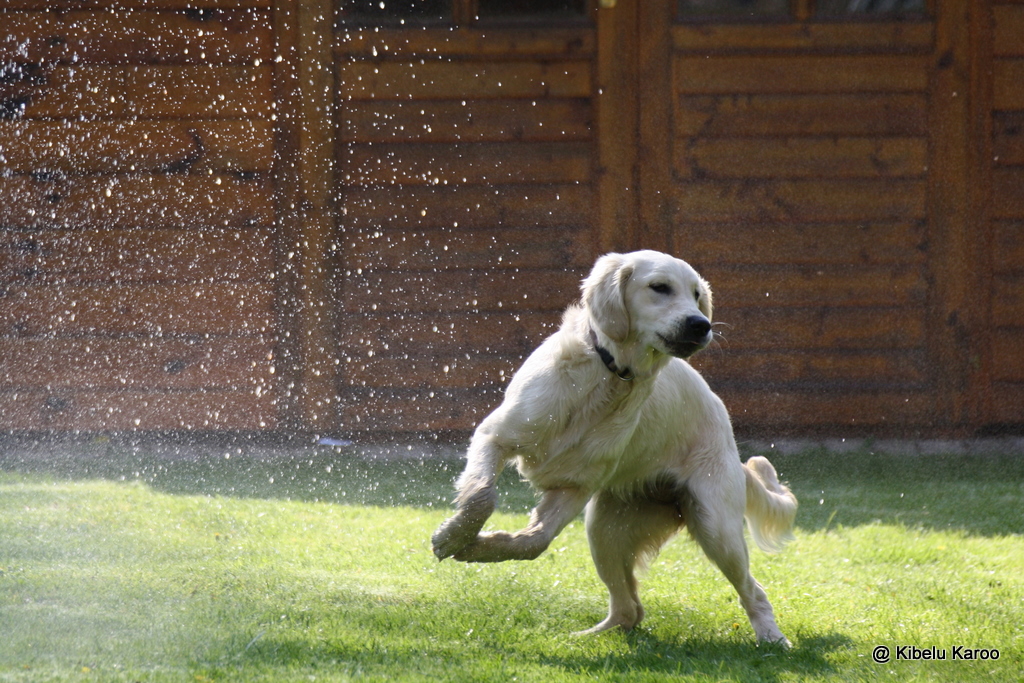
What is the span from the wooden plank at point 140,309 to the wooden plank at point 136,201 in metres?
0.45

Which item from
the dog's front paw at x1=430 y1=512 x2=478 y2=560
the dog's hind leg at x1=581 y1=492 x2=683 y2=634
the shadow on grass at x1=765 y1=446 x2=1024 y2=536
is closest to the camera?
the dog's front paw at x1=430 y1=512 x2=478 y2=560

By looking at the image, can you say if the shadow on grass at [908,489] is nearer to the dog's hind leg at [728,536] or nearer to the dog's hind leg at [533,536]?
the dog's hind leg at [728,536]

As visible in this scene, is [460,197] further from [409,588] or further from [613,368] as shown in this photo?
[613,368]

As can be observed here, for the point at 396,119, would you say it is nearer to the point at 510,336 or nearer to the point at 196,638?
the point at 510,336

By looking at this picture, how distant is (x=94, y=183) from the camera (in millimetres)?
7492

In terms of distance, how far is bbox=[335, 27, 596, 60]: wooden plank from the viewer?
24.5 feet

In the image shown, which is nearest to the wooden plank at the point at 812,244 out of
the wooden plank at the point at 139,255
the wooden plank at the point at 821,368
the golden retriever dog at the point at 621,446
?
the wooden plank at the point at 821,368

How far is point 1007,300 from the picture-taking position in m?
7.70

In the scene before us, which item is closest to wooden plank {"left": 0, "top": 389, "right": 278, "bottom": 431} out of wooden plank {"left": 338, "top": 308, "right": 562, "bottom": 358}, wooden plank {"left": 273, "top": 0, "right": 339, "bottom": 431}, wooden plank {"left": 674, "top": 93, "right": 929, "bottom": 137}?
wooden plank {"left": 273, "top": 0, "right": 339, "bottom": 431}

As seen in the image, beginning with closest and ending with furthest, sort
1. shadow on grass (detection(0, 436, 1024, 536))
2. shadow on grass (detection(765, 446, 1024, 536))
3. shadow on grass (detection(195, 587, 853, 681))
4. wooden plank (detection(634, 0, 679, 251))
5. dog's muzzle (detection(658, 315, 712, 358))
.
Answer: shadow on grass (detection(195, 587, 853, 681))
dog's muzzle (detection(658, 315, 712, 358))
shadow on grass (detection(765, 446, 1024, 536))
shadow on grass (detection(0, 436, 1024, 536))
wooden plank (detection(634, 0, 679, 251))

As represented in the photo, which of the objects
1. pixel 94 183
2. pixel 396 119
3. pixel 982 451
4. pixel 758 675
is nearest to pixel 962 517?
pixel 982 451

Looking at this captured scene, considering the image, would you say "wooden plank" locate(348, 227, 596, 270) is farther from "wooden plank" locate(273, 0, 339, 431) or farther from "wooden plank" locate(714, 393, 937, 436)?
"wooden plank" locate(714, 393, 937, 436)

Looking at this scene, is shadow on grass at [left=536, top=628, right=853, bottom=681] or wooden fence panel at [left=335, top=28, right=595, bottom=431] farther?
wooden fence panel at [left=335, top=28, right=595, bottom=431]

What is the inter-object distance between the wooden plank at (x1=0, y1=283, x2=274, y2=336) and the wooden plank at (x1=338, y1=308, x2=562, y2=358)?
26.5 inches
